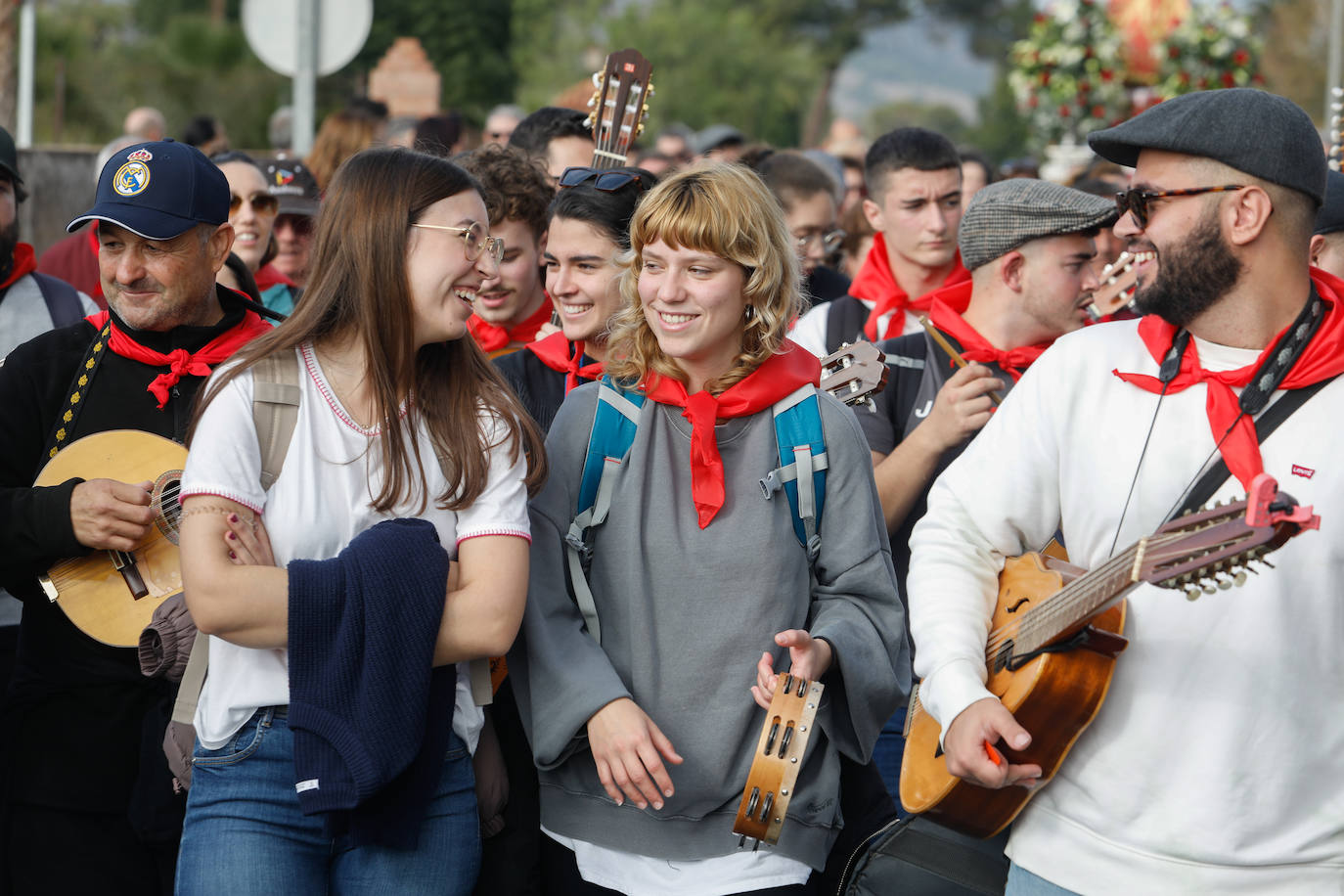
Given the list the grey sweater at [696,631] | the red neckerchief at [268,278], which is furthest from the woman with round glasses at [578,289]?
the red neckerchief at [268,278]

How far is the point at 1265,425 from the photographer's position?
9.00 ft

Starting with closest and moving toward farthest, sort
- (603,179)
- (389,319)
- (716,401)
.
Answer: (389,319) → (716,401) → (603,179)

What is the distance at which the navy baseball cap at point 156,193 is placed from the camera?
11.8ft

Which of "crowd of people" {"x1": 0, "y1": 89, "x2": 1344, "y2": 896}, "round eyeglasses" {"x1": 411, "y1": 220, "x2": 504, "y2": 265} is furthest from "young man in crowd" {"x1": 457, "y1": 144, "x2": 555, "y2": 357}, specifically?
"round eyeglasses" {"x1": 411, "y1": 220, "x2": 504, "y2": 265}

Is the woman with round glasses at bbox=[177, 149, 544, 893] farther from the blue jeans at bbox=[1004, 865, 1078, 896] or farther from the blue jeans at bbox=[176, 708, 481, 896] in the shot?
the blue jeans at bbox=[1004, 865, 1078, 896]

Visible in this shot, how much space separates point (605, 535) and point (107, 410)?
1374mm

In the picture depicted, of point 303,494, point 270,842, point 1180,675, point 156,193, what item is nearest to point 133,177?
point 156,193

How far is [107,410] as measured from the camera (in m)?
3.64

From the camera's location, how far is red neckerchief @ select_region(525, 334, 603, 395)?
165 inches

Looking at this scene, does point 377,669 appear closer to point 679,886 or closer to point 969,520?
point 679,886

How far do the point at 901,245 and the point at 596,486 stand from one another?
10.4 feet

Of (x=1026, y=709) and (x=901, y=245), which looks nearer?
(x=1026, y=709)

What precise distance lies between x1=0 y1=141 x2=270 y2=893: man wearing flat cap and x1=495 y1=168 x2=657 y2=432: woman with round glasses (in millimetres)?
930

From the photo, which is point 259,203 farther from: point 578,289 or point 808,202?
point 808,202
